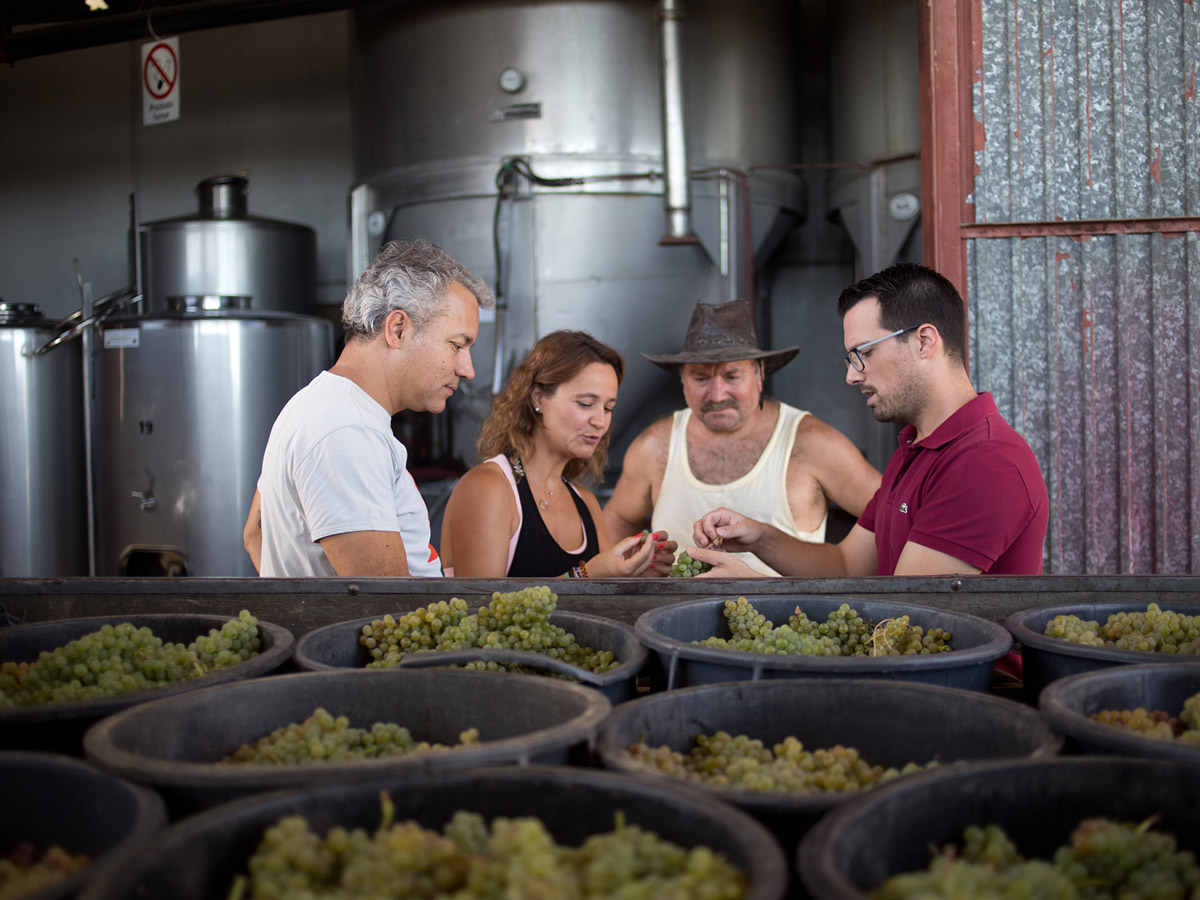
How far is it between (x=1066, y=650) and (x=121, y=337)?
4.17m

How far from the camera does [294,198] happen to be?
5.97 metres

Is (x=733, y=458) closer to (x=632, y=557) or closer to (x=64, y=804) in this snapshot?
(x=632, y=557)

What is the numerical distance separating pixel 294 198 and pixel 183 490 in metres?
2.41

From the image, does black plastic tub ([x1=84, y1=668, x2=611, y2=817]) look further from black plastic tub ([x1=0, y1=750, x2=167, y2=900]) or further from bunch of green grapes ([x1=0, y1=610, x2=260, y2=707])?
bunch of green grapes ([x1=0, y1=610, x2=260, y2=707])

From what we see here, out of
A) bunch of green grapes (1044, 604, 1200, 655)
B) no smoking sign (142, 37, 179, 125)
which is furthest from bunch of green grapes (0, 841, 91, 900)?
no smoking sign (142, 37, 179, 125)

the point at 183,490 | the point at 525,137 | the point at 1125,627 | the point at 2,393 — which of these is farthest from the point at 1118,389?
the point at 2,393

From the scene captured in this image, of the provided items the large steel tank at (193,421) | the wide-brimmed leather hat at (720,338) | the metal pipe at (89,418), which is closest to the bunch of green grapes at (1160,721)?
A: the wide-brimmed leather hat at (720,338)

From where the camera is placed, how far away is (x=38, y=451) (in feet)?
15.4

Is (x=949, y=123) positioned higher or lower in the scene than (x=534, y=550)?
higher

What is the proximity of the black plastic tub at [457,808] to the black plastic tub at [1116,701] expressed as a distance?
366mm

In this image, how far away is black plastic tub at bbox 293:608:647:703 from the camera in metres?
1.17

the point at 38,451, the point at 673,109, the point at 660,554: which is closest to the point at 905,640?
the point at 660,554

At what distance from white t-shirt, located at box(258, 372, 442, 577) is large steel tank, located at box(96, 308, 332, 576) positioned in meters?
2.33

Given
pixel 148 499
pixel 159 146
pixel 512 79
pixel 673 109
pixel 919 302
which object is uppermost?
pixel 159 146
